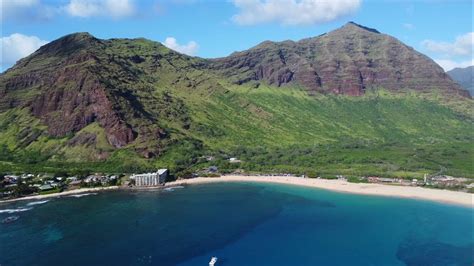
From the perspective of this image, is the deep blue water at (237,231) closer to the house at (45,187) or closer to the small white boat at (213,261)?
the small white boat at (213,261)

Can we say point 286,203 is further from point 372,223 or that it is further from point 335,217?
point 372,223

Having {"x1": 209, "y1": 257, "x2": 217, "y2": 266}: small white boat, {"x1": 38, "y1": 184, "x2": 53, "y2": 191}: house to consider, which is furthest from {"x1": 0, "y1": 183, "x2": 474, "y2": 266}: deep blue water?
{"x1": 38, "y1": 184, "x2": 53, "y2": 191}: house

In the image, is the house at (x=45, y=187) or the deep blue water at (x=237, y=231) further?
the house at (x=45, y=187)

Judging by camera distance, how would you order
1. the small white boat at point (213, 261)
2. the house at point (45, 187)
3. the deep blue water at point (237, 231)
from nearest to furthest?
the small white boat at point (213, 261) → the deep blue water at point (237, 231) → the house at point (45, 187)

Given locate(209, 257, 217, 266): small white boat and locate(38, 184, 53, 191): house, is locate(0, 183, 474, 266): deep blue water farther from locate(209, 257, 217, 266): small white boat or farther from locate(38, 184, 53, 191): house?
locate(38, 184, 53, 191): house

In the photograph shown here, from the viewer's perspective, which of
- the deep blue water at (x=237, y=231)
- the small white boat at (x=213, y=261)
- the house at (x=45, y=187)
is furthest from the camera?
the house at (x=45, y=187)

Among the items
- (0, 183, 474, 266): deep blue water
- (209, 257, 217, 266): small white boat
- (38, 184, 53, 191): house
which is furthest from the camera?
(38, 184, 53, 191): house

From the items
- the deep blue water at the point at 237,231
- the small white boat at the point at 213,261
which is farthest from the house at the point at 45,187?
the small white boat at the point at 213,261

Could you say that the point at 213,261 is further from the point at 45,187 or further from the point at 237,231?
the point at 45,187

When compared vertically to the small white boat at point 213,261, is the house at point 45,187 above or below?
above
